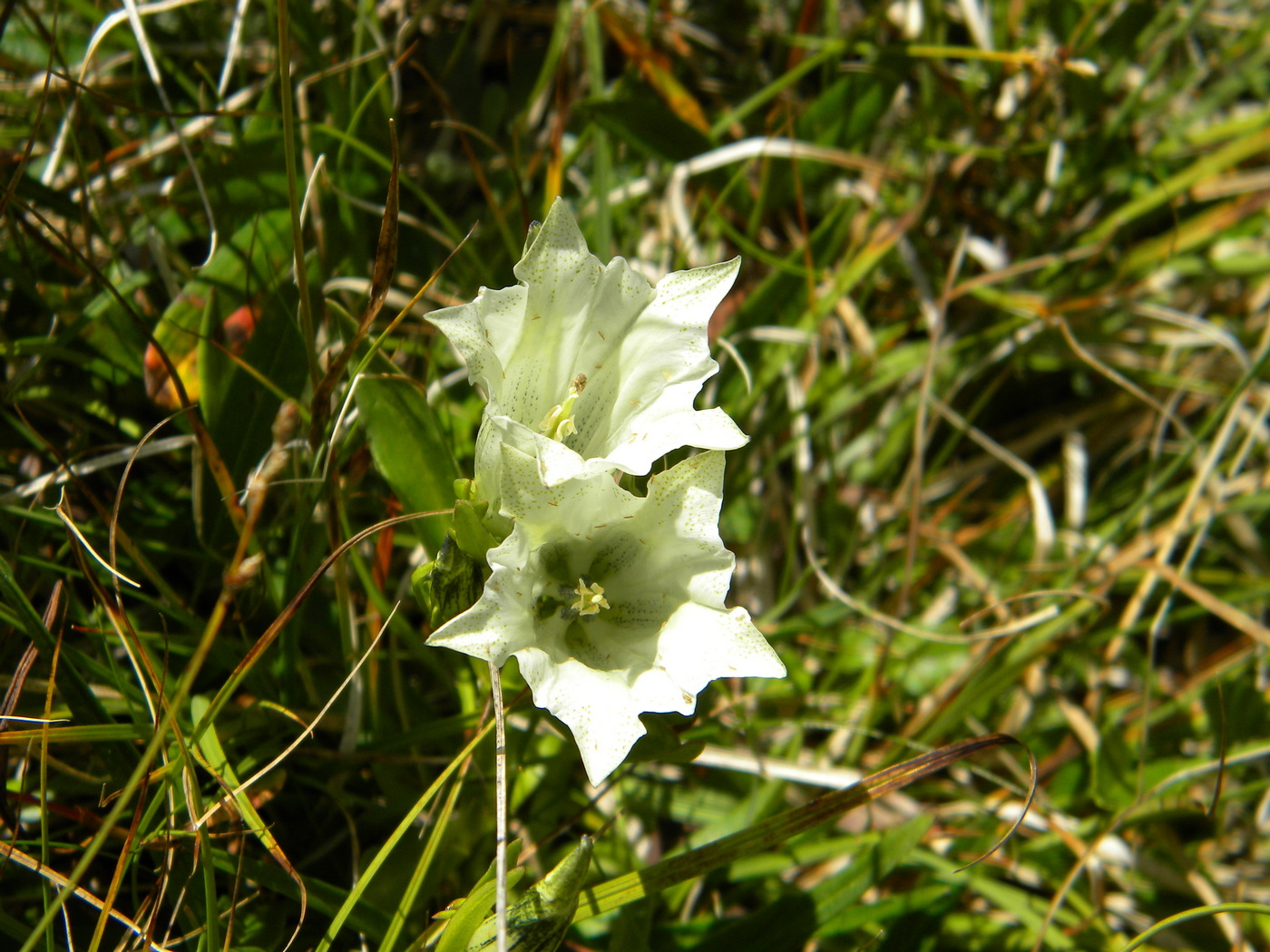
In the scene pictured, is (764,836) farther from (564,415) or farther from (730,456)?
(730,456)

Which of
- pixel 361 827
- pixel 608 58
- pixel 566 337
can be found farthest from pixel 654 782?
pixel 608 58

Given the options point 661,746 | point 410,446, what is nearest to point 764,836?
point 661,746

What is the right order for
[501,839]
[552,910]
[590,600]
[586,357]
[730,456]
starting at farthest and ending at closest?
1. [730,456]
2. [586,357]
3. [590,600]
4. [552,910]
5. [501,839]

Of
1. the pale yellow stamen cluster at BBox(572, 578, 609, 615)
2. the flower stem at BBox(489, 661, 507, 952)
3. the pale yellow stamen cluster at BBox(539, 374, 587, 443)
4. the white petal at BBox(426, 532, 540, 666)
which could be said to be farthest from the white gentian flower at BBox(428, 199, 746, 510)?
the flower stem at BBox(489, 661, 507, 952)

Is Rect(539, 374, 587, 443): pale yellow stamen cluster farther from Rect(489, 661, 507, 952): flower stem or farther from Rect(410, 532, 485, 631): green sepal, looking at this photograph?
Rect(489, 661, 507, 952): flower stem

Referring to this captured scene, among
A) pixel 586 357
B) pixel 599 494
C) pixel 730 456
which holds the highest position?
pixel 586 357

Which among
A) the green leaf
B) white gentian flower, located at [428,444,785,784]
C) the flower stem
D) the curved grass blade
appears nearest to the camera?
the flower stem

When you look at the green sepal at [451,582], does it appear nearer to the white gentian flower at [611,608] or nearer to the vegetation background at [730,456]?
the white gentian flower at [611,608]
